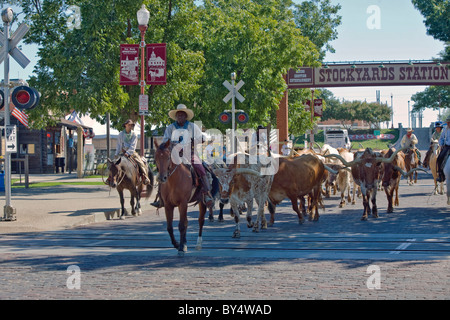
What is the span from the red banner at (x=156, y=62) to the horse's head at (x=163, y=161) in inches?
486

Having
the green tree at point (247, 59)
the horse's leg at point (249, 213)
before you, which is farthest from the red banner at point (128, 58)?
the green tree at point (247, 59)

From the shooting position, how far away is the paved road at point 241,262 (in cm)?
791

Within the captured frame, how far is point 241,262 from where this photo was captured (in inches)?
397

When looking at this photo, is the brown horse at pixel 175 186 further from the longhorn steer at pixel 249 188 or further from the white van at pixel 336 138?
the white van at pixel 336 138

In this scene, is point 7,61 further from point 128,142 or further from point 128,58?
point 128,58

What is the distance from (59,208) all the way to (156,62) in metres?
6.92

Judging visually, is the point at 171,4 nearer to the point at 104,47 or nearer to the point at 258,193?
the point at 104,47

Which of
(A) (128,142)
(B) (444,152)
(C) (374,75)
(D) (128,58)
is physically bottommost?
(B) (444,152)

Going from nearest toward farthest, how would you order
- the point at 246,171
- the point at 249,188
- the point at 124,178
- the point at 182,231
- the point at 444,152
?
the point at 182,231 → the point at 246,171 → the point at 249,188 → the point at 124,178 → the point at 444,152

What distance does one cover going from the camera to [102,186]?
28375mm

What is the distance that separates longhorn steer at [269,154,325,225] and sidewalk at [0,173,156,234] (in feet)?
16.3

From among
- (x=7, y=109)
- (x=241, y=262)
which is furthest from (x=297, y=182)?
(x=7, y=109)

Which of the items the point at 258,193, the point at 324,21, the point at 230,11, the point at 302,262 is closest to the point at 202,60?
the point at 230,11

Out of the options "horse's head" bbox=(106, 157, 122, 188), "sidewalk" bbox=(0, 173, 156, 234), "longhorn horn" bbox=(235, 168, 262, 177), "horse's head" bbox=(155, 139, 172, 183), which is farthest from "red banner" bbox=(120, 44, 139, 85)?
"horse's head" bbox=(155, 139, 172, 183)
